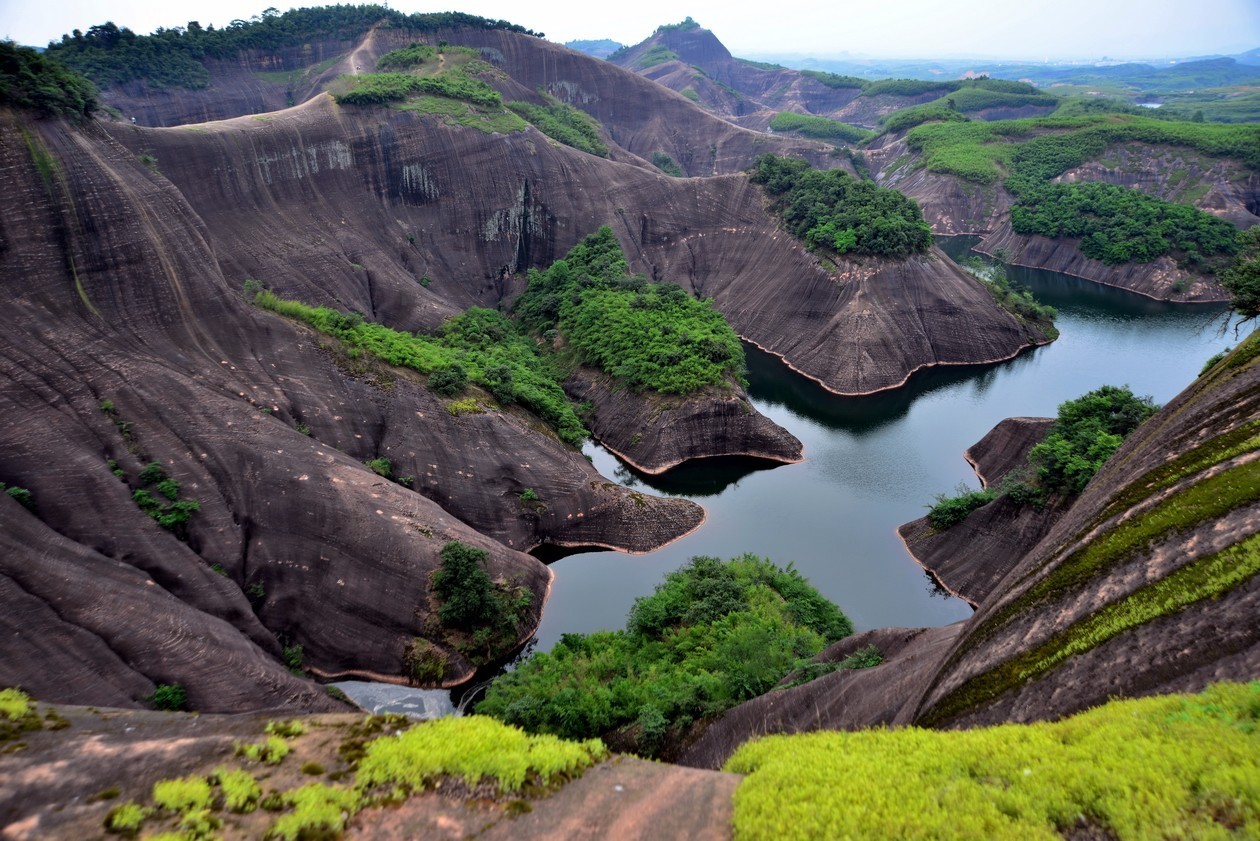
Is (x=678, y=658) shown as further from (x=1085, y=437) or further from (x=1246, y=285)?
(x=1246, y=285)

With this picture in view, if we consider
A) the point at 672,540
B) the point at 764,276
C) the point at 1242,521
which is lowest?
the point at 672,540

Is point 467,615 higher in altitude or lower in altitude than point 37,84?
lower

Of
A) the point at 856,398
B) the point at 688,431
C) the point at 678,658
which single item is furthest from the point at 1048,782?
the point at 856,398

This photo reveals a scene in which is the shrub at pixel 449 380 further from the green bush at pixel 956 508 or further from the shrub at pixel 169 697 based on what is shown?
the green bush at pixel 956 508

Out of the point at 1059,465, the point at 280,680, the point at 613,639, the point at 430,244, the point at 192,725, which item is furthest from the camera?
the point at 430,244

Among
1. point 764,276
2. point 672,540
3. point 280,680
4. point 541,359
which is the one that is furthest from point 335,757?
point 764,276

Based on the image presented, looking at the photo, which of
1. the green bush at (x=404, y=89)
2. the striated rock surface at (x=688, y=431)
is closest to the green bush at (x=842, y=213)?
the striated rock surface at (x=688, y=431)

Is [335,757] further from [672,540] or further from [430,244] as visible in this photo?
[430,244]
